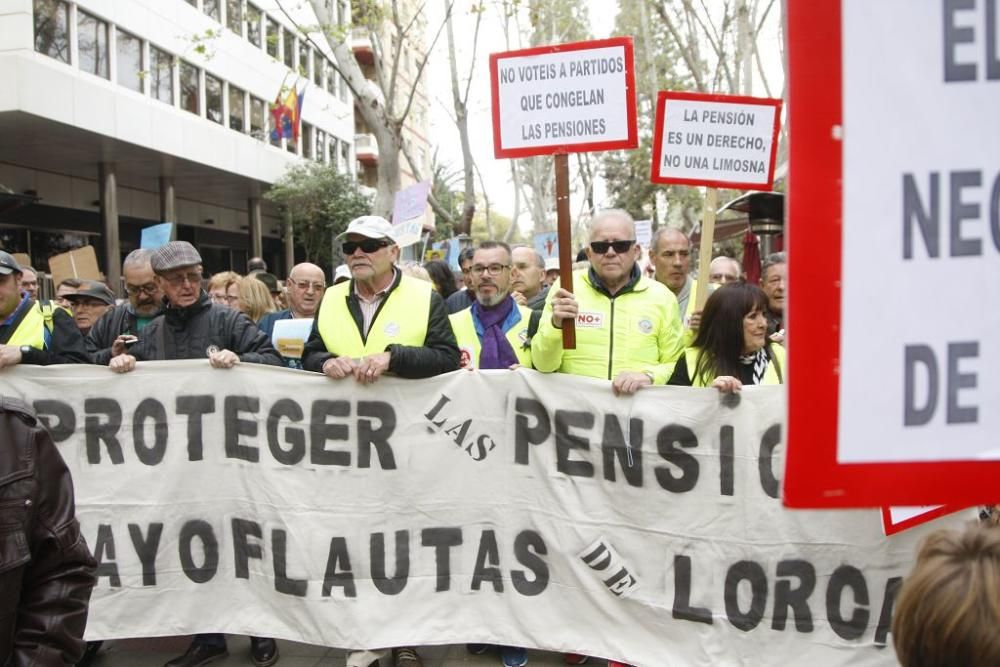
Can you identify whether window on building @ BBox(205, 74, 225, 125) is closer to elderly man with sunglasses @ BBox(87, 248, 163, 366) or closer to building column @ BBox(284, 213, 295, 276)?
building column @ BBox(284, 213, 295, 276)

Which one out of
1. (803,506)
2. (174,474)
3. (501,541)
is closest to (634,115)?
(501,541)

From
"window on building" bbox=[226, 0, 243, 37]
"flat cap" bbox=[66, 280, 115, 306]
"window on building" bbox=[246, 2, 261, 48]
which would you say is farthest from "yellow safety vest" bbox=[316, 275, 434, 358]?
"window on building" bbox=[246, 2, 261, 48]

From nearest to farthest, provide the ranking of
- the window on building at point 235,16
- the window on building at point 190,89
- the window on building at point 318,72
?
the window on building at point 190,89 < the window on building at point 235,16 < the window on building at point 318,72

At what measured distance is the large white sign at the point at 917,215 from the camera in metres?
1.26

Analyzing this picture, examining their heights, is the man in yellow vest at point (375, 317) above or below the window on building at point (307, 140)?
below

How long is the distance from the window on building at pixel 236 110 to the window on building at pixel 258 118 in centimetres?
48

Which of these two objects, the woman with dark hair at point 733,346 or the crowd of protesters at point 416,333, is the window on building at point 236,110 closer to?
the crowd of protesters at point 416,333

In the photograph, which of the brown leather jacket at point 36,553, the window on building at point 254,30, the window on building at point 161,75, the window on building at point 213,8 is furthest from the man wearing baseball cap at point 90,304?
the window on building at point 254,30

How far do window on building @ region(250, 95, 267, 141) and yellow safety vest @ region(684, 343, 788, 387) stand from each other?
88.1ft

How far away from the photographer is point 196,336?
432 centimetres

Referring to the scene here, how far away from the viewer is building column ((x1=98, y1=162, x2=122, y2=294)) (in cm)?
2272

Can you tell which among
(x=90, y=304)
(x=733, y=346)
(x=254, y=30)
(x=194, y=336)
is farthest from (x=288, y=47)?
(x=733, y=346)

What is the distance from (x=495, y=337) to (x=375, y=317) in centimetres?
82

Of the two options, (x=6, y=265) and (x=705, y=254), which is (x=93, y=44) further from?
(x=705, y=254)
